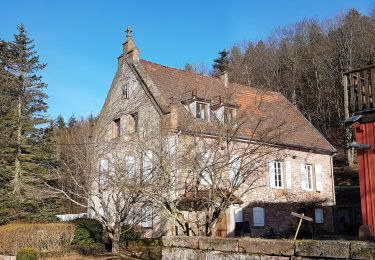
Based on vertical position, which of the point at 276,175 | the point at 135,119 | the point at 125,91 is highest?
the point at 125,91

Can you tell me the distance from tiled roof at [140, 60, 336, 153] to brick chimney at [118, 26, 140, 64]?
2.16ft

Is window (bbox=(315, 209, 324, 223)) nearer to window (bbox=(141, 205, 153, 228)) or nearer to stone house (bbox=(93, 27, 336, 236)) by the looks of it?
stone house (bbox=(93, 27, 336, 236))

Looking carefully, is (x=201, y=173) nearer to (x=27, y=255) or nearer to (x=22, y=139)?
(x=27, y=255)

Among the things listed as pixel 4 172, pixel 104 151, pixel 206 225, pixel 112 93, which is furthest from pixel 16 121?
pixel 206 225

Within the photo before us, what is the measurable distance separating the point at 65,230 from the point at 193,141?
771cm

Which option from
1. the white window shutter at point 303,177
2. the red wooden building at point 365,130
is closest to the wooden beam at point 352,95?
the red wooden building at point 365,130

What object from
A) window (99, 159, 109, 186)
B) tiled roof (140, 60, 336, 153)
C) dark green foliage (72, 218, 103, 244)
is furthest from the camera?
tiled roof (140, 60, 336, 153)

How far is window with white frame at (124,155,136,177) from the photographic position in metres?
18.1

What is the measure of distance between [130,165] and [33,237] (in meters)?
5.15

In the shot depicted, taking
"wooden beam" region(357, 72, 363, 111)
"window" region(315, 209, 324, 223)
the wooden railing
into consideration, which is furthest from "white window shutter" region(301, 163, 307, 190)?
"wooden beam" region(357, 72, 363, 111)

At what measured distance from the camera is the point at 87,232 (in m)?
20.3

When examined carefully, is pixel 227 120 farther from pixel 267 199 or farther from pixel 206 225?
pixel 267 199

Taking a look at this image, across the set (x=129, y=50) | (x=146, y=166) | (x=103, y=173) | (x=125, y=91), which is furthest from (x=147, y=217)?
(x=129, y=50)

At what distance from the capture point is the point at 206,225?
12992 mm
